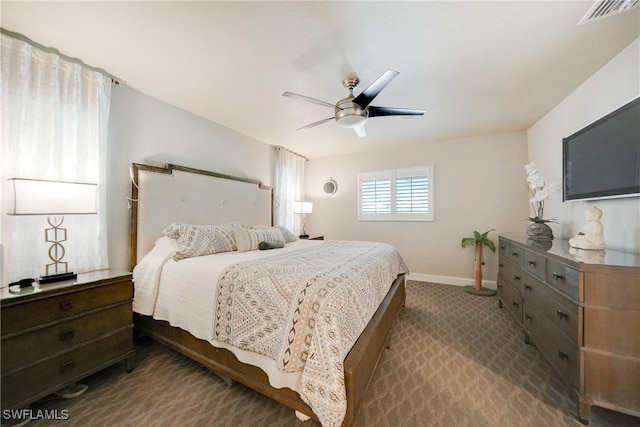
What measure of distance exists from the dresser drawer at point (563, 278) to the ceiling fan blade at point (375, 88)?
1671 millimetres

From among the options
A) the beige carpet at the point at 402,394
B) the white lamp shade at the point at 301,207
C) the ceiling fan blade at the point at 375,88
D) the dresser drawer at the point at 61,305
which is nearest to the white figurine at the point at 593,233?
the beige carpet at the point at 402,394

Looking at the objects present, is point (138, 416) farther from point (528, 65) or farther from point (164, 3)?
point (528, 65)

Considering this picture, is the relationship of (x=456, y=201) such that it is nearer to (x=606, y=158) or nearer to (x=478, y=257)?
(x=478, y=257)

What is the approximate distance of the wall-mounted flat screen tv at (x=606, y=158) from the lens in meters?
1.61

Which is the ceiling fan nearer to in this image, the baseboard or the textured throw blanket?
the textured throw blanket

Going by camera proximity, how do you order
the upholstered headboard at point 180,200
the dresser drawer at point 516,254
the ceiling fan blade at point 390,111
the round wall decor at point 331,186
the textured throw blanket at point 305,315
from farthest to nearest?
the round wall decor at point 331,186 → the upholstered headboard at point 180,200 → the dresser drawer at point 516,254 → the ceiling fan blade at point 390,111 → the textured throw blanket at point 305,315

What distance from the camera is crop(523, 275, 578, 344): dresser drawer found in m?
1.42

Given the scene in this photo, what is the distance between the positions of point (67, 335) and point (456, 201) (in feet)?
15.6

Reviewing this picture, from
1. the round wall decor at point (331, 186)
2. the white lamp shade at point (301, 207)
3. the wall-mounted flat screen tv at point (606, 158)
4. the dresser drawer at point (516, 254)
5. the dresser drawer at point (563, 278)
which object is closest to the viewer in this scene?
the dresser drawer at point (563, 278)

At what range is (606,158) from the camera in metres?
1.84

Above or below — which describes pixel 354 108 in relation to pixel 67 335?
above

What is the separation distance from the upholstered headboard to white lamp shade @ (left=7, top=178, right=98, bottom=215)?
0.74m

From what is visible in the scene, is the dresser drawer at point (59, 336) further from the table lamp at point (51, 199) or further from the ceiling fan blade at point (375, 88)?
the ceiling fan blade at point (375, 88)

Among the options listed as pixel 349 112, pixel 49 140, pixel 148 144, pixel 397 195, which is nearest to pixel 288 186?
pixel 397 195
